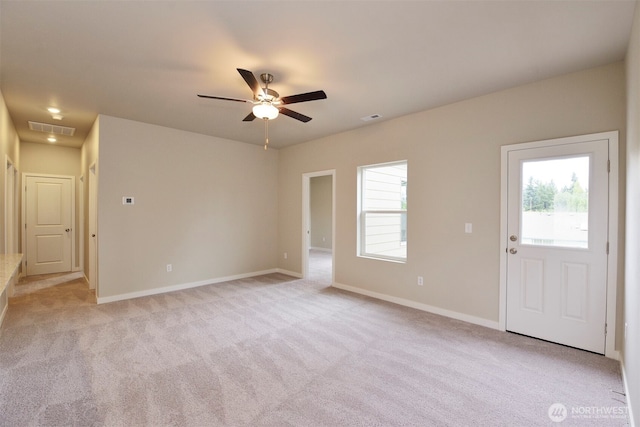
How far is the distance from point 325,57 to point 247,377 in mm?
2851

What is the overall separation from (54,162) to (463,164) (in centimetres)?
783

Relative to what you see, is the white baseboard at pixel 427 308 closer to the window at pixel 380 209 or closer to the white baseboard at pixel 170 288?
the window at pixel 380 209

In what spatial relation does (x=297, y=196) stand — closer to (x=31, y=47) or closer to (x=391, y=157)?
(x=391, y=157)

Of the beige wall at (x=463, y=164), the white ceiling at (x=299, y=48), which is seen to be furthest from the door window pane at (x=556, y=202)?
the white ceiling at (x=299, y=48)

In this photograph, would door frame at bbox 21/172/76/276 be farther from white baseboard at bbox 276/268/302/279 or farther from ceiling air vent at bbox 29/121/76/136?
white baseboard at bbox 276/268/302/279

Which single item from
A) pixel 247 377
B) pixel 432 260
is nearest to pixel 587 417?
pixel 432 260

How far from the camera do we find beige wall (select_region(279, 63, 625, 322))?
9.28 feet

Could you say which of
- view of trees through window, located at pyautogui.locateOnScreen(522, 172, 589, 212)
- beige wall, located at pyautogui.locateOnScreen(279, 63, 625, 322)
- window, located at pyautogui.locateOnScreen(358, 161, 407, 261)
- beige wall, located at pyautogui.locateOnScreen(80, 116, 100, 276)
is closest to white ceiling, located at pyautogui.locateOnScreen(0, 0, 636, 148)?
beige wall, located at pyautogui.locateOnScreen(279, 63, 625, 322)

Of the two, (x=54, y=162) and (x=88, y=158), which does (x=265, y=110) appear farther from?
(x=54, y=162)

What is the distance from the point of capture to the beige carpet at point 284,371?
194cm

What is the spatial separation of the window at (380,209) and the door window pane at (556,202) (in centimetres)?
A: 179

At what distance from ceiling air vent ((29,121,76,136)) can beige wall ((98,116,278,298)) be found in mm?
1289

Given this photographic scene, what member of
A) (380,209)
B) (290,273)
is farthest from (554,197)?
(290,273)

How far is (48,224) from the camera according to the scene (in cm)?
596
